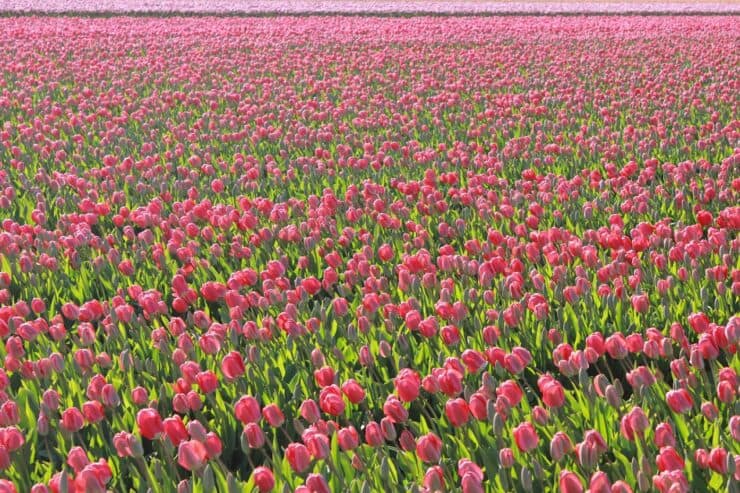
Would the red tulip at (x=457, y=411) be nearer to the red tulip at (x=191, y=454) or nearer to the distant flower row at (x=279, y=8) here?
the red tulip at (x=191, y=454)

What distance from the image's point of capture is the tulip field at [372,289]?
2615 millimetres

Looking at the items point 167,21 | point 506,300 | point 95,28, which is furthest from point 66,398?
point 167,21

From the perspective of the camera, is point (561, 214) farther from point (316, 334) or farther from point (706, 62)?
point (706, 62)

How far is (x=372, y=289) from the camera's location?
3984 millimetres

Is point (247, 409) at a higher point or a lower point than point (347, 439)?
higher

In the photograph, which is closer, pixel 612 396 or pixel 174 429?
pixel 174 429

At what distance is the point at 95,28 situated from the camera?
2070 cm

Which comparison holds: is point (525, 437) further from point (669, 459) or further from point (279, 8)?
point (279, 8)

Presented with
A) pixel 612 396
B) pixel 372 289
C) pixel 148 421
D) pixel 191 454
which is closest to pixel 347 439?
pixel 191 454

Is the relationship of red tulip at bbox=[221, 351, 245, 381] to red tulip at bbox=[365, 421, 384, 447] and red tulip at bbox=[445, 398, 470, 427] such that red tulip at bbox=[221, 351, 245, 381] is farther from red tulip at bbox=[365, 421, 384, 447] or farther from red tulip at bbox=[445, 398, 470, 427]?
red tulip at bbox=[445, 398, 470, 427]

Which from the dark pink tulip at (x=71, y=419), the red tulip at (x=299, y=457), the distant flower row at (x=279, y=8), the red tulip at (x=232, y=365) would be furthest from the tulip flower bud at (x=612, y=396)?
the distant flower row at (x=279, y=8)

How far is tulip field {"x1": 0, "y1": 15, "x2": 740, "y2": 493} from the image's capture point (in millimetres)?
2615

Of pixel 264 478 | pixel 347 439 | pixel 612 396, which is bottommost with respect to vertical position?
pixel 264 478

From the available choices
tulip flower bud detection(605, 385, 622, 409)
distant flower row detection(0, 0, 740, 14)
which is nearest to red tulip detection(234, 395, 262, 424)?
tulip flower bud detection(605, 385, 622, 409)
